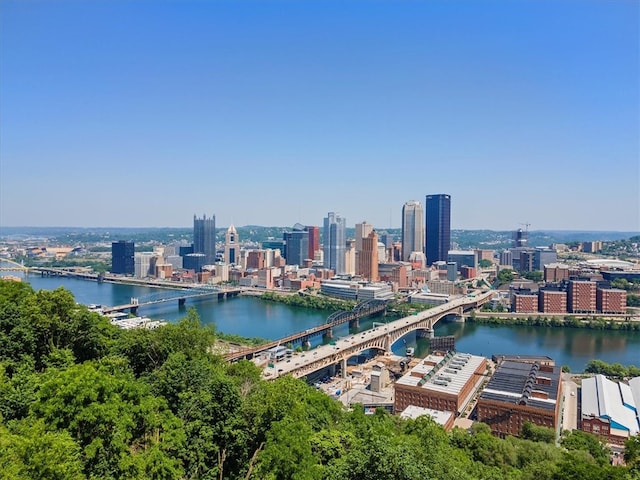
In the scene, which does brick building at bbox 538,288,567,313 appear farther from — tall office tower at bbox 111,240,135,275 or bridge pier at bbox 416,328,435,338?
tall office tower at bbox 111,240,135,275


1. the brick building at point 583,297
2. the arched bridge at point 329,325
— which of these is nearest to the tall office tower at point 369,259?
the arched bridge at point 329,325

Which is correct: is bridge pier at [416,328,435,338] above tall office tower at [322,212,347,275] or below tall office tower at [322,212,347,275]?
below

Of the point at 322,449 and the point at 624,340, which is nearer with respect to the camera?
the point at 322,449

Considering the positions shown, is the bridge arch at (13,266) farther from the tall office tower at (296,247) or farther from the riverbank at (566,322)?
the riverbank at (566,322)

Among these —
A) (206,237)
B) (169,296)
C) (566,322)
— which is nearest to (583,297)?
(566,322)

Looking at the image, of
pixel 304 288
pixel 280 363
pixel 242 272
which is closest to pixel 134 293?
pixel 242 272

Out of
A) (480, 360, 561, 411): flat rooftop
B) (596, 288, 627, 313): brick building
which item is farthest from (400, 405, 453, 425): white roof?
(596, 288, 627, 313): brick building

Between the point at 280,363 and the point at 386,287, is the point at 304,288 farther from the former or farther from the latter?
the point at 280,363
